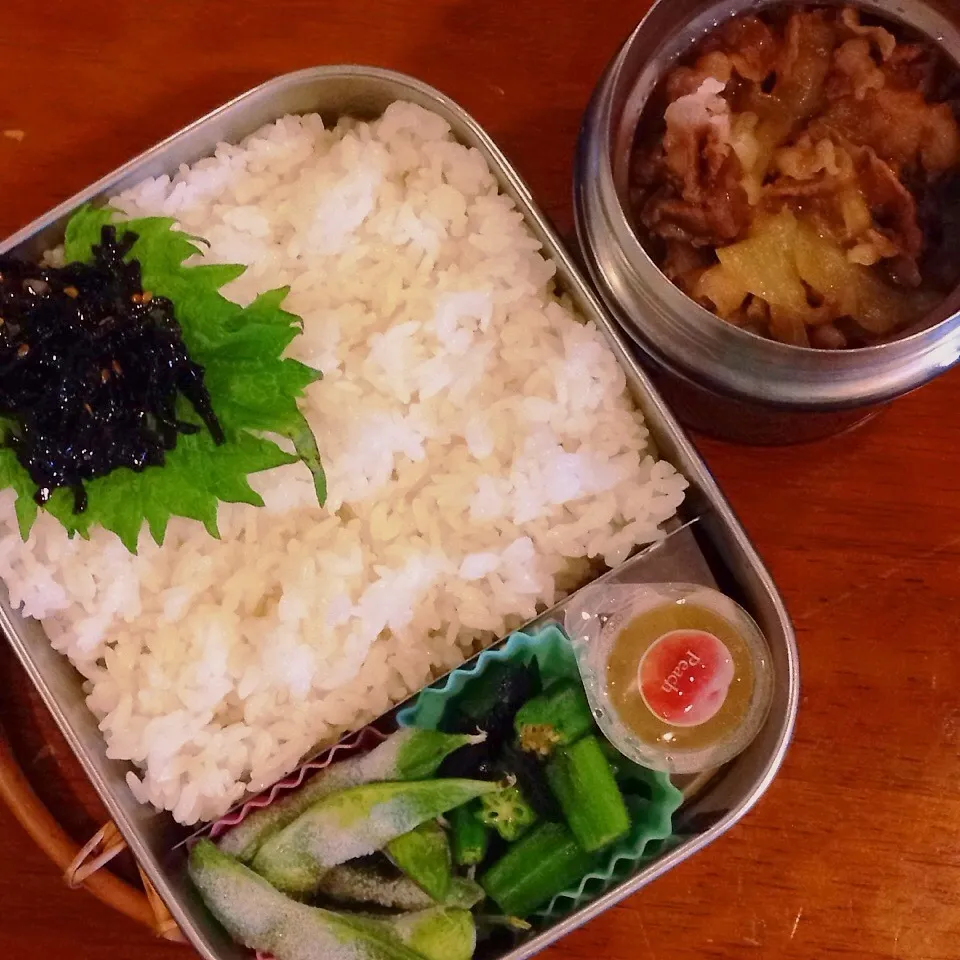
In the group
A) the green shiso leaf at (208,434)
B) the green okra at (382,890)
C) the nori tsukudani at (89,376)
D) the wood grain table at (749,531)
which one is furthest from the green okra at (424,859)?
→ the nori tsukudani at (89,376)

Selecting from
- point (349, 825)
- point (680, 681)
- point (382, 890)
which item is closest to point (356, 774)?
point (349, 825)

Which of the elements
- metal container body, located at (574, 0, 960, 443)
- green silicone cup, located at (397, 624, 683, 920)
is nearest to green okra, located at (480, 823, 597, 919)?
green silicone cup, located at (397, 624, 683, 920)

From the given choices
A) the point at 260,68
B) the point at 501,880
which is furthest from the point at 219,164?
the point at 501,880

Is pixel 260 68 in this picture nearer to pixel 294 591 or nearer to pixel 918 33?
pixel 294 591

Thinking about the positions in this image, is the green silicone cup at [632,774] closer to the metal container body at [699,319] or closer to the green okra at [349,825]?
the green okra at [349,825]

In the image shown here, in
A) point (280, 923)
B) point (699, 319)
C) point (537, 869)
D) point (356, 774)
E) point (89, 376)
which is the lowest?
point (537, 869)

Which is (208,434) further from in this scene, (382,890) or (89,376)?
(382,890)

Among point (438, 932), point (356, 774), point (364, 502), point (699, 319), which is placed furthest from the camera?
point (364, 502)
